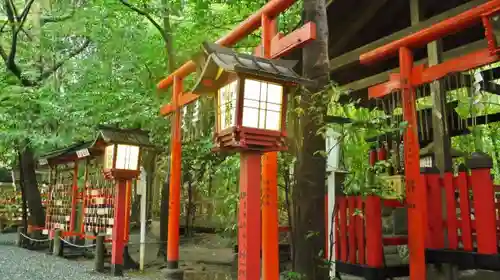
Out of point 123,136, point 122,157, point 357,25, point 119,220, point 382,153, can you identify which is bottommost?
point 119,220

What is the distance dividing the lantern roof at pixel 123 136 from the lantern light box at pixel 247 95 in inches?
244

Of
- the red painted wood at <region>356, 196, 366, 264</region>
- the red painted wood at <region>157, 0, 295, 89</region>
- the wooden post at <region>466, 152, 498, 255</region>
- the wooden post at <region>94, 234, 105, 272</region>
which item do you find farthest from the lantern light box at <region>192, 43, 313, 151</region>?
the wooden post at <region>94, 234, 105, 272</region>

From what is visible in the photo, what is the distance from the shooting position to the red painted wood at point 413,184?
20.7 ft

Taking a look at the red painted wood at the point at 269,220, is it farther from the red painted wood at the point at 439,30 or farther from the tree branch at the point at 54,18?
the tree branch at the point at 54,18

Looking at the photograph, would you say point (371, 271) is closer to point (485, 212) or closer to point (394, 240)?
point (394, 240)

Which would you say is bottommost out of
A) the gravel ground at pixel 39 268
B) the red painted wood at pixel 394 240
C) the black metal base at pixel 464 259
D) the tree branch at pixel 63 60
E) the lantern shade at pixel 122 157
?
the gravel ground at pixel 39 268

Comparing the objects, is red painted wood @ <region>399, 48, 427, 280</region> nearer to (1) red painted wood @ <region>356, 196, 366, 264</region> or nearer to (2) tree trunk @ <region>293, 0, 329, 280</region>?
(1) red painted wood @ <region>356, 196, 366, 264</region>

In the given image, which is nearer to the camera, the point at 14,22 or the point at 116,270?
the point at 116,270

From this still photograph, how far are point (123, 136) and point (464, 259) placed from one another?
811 centimetres

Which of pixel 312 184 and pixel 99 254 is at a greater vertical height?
pixel 312 184

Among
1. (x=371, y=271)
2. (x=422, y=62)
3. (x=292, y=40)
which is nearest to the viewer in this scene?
(x=292, y=40)

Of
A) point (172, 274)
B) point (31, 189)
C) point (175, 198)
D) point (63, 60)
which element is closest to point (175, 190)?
point (175, 198)

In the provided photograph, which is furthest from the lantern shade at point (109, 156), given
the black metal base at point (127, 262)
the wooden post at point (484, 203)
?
the wooden post at point (484, 203)

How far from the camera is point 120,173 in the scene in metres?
10.6
